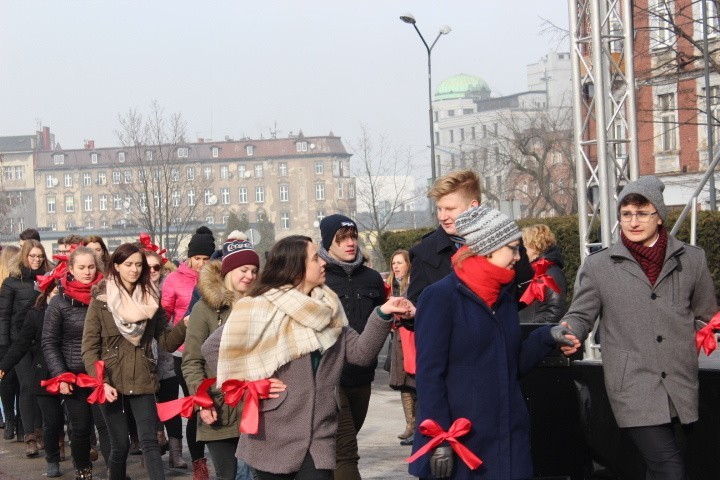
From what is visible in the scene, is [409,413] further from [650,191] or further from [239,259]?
[650,191]

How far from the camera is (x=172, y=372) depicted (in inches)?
408

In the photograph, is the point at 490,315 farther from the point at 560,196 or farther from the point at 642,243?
the point at 560,196

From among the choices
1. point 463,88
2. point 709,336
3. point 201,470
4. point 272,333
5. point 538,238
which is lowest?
point 201,470

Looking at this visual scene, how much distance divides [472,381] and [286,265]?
1.18 metres

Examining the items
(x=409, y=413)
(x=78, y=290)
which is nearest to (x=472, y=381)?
(x=78, y=290)

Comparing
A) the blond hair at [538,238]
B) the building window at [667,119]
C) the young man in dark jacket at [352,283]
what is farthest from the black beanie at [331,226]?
the building window at [667,119]

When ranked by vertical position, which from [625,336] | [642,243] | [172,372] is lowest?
[172,372]

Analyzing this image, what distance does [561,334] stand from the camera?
17.1ft

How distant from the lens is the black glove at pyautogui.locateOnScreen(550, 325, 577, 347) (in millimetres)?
5207

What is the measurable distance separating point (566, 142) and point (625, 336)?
59.3 meters

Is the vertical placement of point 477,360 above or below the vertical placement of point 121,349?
above

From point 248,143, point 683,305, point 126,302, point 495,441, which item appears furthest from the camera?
point 248,143

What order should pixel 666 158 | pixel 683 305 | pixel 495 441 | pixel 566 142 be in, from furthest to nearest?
pixel 566 142 < pixel 666 158 < pixel 683 305 < pixel 495 441

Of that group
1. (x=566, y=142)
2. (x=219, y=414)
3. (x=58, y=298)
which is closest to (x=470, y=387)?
(x=219, y=414)
